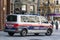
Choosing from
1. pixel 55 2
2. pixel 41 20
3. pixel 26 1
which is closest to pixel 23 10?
A: pixel 26 1

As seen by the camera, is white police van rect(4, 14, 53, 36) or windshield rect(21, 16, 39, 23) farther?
windshield rect(21, 16, 39, 23)

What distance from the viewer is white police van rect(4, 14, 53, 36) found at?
2625 centimetres

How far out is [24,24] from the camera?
26.5 m

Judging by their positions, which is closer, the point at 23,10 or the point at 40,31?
the point at 40,31

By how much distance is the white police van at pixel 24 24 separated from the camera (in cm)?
2625

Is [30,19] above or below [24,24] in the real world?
above

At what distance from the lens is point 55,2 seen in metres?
85.8

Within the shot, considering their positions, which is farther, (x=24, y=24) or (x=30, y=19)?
(x=30, y=19)

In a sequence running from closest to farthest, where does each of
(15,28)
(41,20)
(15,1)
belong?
(15,28), (41,20), (15,1)

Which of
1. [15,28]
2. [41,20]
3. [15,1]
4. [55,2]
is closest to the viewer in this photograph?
[15,28]

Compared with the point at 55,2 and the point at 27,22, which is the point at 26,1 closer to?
the point at 55,2

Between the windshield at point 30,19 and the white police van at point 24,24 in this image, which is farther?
the windshield at point 30,19

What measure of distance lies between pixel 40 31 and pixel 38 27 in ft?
1.61

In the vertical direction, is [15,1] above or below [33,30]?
above
